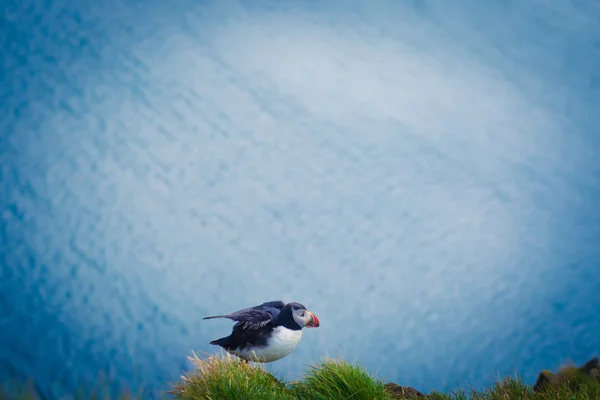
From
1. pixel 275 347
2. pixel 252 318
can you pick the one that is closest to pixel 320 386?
pixel 275 347

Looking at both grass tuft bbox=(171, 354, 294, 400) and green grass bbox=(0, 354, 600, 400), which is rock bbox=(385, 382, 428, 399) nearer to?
green grass bbox=(0, 354, 600, 400)

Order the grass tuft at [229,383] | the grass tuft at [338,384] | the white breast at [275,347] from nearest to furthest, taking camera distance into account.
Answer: the grass tuft at [229,383] → the grass tuft at [338,384] → the white breast at [275,347]

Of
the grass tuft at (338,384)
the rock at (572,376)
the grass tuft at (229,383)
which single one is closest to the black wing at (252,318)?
the grass tuft at (229,383)

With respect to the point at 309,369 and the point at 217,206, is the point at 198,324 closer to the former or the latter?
the point at 217,206

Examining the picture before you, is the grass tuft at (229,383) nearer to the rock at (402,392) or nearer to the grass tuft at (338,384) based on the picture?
the grass tuft at (338,384)

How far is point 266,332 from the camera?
2.23 m

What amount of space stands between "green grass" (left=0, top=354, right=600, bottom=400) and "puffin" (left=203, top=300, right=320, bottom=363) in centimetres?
6

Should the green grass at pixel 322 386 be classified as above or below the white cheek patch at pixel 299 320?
below

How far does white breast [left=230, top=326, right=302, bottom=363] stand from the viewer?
2.22 metres

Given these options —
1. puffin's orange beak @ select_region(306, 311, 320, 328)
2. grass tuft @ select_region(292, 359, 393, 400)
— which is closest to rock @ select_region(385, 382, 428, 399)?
grass tuft @ select_region(292, 359, 393, 400)

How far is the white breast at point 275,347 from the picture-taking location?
2.22 m

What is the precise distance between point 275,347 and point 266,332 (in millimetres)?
65

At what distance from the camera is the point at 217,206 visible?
3084mm

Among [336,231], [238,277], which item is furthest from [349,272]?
[238,277]
